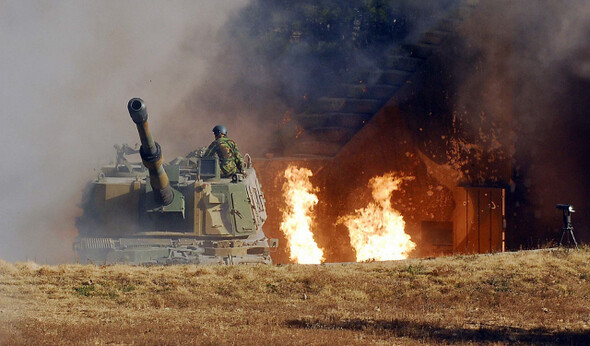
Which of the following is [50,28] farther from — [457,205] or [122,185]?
[457,205]

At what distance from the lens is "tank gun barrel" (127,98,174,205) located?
36.4 ft

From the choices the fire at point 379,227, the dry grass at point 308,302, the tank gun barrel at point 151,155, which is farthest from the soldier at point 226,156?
the fire at point 379,227

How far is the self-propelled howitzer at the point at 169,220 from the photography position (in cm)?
1223

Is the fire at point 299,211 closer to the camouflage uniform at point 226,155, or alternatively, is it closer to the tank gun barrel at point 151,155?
the camouflage uniform at point 226,155

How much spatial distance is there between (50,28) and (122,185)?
7405 millimetres

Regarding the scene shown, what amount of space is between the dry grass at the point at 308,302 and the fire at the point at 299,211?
820 centimetres

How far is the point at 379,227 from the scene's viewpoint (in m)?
21.3

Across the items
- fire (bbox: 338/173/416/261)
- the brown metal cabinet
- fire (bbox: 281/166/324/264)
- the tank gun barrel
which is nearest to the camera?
the tank gun barrel

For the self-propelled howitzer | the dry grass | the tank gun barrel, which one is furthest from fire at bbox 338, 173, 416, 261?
the tank gun barrel

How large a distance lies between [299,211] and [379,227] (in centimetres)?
230

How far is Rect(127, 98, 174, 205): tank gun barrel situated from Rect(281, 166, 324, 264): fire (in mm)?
8860

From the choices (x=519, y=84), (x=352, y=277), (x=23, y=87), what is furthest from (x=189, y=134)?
(x=352, y=277)

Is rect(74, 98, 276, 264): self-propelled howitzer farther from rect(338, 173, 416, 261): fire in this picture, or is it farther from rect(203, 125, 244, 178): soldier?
rect(338, 173, 416, 261): fire

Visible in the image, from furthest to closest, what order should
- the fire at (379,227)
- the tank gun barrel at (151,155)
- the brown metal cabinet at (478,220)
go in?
the fire at (379,227) → the brown metal cabinet at (478,220) → the tank gun barrel at (151,155)
